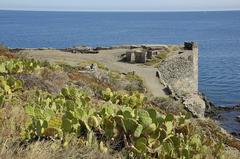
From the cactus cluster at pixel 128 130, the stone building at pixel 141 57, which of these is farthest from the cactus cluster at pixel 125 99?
the stone building at pixel 141 57

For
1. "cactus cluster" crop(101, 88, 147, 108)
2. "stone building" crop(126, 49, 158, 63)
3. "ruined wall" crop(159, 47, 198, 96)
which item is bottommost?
"ruined wall" crop(159, 47, 198, 96)

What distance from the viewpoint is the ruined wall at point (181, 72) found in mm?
35344

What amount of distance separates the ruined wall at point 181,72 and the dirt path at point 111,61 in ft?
4.79

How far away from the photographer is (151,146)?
712cm

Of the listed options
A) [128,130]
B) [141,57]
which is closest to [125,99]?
[128,130]

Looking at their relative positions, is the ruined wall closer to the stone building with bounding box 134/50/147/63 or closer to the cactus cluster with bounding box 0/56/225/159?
the stone building with bounding box 134/50/147/63

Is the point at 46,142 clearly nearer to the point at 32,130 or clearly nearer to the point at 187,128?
the point at 32,130

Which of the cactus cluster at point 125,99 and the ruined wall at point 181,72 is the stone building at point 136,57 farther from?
the cactus cluster at point 125,99

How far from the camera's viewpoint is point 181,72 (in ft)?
121

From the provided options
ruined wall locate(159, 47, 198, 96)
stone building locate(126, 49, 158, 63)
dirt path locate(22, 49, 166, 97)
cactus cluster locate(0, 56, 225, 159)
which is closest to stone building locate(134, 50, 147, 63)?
stone building locate(126, 49, 158, 63)

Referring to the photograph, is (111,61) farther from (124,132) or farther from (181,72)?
(124,132)

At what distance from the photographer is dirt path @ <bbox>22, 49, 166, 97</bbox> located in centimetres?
2974

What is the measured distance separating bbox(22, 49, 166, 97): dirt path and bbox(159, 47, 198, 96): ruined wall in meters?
1.46

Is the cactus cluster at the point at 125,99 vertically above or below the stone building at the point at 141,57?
above
